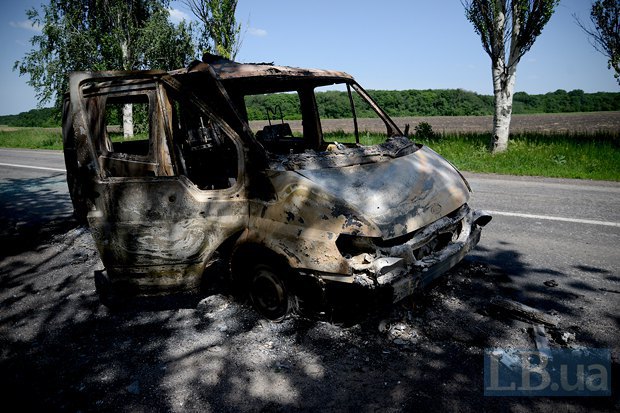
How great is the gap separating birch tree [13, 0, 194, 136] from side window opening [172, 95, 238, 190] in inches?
772

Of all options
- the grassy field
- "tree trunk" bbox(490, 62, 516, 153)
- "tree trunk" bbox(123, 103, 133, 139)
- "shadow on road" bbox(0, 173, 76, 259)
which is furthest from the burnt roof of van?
"tree trunk" bbox(123, 103, 133, 139)

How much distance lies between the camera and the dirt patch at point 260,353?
233 centimetres

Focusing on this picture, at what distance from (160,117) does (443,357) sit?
9.78 feet

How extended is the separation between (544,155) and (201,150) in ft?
32.3

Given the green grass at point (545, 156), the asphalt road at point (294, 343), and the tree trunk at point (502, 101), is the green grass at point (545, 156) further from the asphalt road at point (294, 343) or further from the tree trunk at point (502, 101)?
the asphalt road at point (294, 343)

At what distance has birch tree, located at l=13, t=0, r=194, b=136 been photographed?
20.8m

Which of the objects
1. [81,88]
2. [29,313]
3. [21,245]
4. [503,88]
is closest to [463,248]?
[81,88]

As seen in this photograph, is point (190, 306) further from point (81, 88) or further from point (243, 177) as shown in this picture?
point (81, 88)

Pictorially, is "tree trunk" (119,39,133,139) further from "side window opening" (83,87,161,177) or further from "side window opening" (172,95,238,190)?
"side window opening" (172,95,238,190)

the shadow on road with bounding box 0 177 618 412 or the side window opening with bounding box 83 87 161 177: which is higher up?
the side window opening with bounding box 83 87 161 177

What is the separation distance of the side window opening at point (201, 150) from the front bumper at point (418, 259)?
1546 mm

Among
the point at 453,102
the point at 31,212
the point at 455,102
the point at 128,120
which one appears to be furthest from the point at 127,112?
the point at 455,102

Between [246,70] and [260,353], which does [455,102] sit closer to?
[246,70]

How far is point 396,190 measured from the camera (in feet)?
9.67
